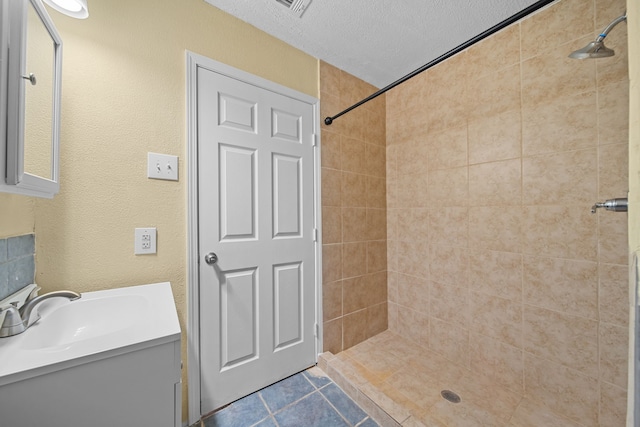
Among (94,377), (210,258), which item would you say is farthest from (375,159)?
(94,377)

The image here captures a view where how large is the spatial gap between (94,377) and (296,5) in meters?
1.69

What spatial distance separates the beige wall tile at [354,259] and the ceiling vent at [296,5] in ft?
4.79

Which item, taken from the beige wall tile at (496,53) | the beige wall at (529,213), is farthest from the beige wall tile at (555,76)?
the beige wall tile at (496,53)

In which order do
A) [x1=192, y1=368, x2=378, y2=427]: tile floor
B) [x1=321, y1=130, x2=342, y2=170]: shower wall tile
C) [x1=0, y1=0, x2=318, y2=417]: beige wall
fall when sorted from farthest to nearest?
[x1=321, y1=130, x2=342, y2=170]: shower wall tile, [x1=192, y1=368, x2=378, y2=427]: tile floor, [x1=0, y1=0, x2=318, y2=417]: beige wall

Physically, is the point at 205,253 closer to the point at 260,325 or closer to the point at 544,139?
the point at 260,325

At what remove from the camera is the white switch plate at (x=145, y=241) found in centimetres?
105

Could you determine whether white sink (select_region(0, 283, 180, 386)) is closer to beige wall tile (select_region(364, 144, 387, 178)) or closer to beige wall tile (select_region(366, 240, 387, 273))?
beige wall tile (select_region(366, 240, 387, 273))

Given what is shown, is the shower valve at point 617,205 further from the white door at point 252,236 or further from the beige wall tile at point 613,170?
the white door at point 252,236

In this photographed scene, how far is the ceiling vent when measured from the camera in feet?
3.95

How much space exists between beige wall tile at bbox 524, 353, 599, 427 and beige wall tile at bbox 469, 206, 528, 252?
0.61 meters

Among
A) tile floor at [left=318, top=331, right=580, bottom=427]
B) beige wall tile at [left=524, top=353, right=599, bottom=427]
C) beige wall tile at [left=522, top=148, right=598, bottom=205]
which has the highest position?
beige wall tile at [left=522, top=148, right=598, bottom=205]

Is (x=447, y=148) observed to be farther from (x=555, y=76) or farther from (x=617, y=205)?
(x=617, y=205)

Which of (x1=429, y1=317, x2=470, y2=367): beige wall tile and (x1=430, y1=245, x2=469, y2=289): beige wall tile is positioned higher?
(x1=430, y1=245, x2=469, y2=289): beige wall tile

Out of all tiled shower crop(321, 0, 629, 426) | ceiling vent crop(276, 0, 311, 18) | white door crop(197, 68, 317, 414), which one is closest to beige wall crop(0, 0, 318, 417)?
white door crop(197, 68, 317, 414)
